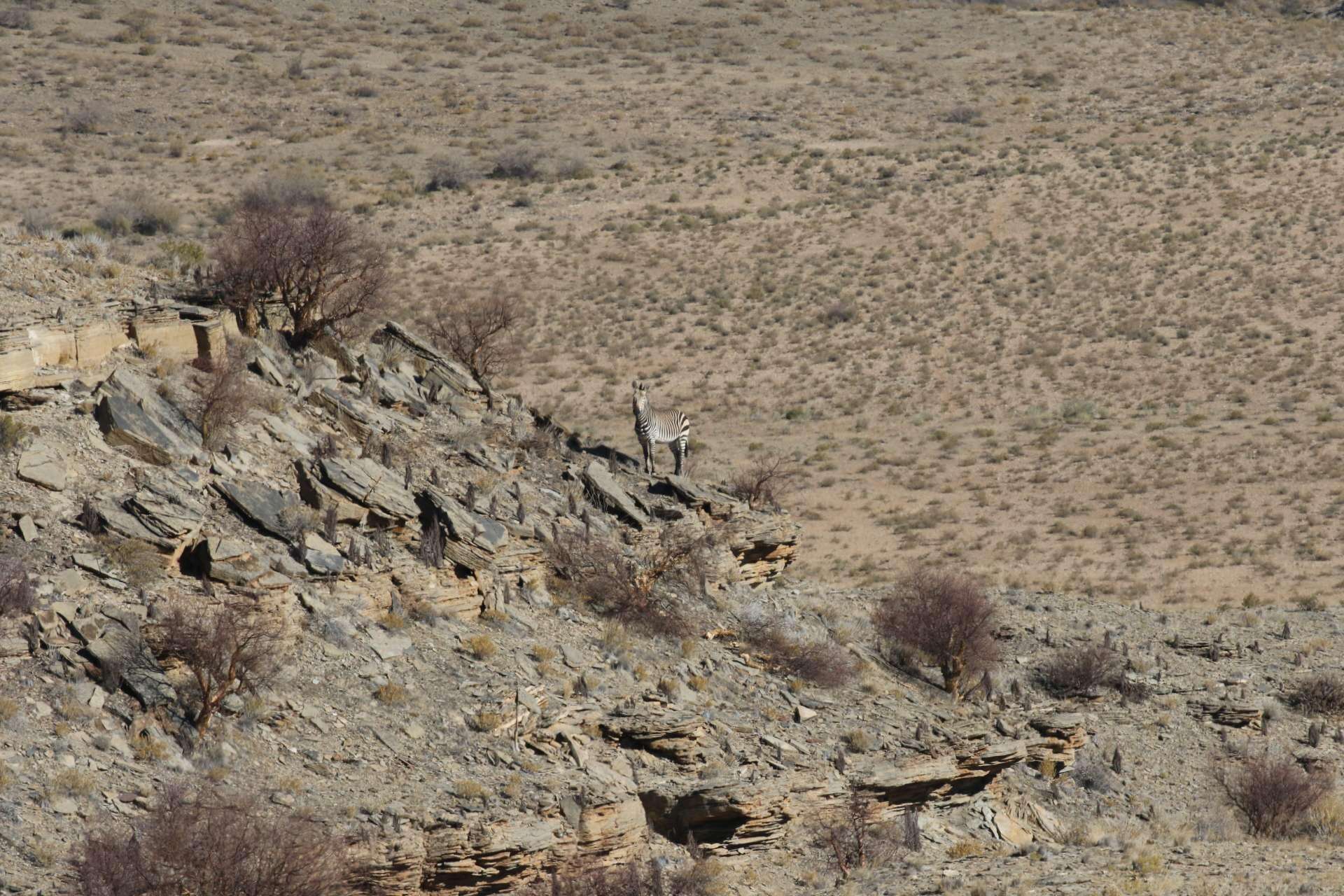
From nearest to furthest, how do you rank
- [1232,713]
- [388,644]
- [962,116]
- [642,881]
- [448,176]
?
[642,881], [388,644], [1232,713], [448,176], [962,116]

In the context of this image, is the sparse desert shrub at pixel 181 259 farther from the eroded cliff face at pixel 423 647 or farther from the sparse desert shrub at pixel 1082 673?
the sparse desert shrub at pixel 1082 673

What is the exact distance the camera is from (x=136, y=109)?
261ft

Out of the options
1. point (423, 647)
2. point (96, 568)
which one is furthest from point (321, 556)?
point (96, 568)

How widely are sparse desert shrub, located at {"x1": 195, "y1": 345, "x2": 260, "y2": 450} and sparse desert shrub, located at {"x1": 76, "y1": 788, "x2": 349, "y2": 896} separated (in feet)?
26.0

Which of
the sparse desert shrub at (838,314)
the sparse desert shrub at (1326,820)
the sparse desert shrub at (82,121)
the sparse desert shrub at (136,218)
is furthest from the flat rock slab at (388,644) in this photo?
the sparse desert shrub at (82,121)

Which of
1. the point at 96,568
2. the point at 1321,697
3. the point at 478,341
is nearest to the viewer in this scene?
the point at 96,568

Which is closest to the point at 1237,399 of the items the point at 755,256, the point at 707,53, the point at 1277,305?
the point at 1277,305

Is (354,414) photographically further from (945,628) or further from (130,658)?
(945,628)

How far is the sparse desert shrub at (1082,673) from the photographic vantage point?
29438 mm

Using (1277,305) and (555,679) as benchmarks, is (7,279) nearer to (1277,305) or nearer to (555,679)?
(555,679)

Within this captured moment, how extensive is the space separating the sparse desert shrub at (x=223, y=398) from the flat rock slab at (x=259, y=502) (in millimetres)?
990

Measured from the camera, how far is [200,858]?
1519cm

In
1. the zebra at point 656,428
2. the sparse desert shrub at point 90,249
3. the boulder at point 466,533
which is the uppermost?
the sparse desert shrub at point 90,249

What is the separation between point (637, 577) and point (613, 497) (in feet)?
8.93
